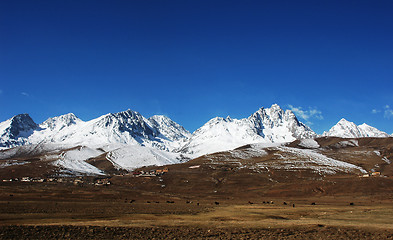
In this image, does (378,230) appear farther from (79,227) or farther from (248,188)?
(248,188)

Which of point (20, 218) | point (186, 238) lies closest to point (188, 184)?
point (20, 218)

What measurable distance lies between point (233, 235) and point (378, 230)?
1738 centimetres

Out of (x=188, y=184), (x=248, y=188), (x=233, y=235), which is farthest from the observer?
(x=188, y=184)

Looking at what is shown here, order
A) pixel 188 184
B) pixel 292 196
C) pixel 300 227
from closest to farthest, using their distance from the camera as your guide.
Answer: pixel 300 227
pixel 292 196
pixel 188 184

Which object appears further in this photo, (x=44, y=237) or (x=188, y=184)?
(x=188, y=184)

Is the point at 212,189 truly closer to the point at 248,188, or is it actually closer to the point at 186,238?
the point at 248,188

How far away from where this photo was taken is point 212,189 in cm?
15362

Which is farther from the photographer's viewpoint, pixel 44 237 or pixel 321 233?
pixel 321 233

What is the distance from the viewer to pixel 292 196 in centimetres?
11781

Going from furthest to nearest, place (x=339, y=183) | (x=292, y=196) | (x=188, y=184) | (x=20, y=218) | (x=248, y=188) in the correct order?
(x=188, y=184), (x=248, y=188), (x=339, y=183), (x=292, y=196), (x=20, y=218)

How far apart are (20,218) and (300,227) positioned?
38.8 meters

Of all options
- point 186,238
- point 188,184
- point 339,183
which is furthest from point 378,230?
point 188,184

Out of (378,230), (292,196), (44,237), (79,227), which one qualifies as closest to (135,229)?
(79,227)

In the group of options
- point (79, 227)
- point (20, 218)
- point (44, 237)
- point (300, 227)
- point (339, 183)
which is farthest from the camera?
point (339, 183)
